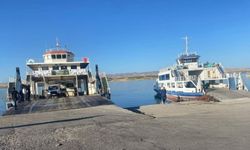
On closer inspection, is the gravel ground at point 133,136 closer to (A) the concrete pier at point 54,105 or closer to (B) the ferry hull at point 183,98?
(A) the concrete pier at point 54,105

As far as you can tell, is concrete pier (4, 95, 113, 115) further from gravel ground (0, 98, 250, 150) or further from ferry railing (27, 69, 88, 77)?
ferry railing (27, 69, 88, 77)

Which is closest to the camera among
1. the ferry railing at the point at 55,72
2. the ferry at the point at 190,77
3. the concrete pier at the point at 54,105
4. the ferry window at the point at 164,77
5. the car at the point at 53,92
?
the concrete pier at the point at 54,105

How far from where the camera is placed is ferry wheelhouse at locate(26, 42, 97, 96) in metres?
36.8

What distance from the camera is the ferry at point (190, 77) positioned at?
1521 inches

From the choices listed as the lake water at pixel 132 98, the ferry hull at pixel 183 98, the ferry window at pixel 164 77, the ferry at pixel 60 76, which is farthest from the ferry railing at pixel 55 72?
the ferry window at pixel 164 77

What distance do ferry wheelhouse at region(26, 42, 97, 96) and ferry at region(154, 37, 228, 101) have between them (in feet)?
34.9

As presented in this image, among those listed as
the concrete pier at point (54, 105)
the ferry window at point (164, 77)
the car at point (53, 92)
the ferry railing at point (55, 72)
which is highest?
the ferry railing at point (55, 72)

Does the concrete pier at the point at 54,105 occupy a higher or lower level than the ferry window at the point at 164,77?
lower

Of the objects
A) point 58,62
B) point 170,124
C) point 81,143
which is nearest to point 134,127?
point 170,124

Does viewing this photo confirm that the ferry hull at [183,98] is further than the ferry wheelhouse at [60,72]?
No

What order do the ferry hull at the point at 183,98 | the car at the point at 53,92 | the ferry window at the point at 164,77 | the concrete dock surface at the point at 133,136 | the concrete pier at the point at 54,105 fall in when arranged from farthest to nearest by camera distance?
the ferry window at the point at 164,77 < the car at the point at 53,92 < the ferry hull at the point at 183,98 < the concrete pier at the point at 54,105 < the concrete dock surface at the point at 133,136

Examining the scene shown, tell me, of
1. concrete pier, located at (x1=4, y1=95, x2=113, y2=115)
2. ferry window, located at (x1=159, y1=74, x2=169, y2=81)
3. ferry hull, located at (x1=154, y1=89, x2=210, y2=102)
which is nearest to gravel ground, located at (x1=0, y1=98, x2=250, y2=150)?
concrete pier, located at (x1=4, y1=95, x2=113, y2=115)

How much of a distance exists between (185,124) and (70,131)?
4490 mm

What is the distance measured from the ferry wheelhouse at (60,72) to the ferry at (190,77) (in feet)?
34.9
